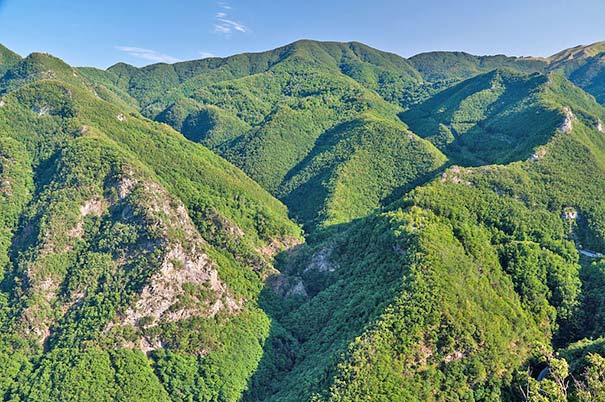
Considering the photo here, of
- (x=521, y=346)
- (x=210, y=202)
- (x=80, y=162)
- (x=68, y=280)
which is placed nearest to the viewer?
(x=521, y=346)

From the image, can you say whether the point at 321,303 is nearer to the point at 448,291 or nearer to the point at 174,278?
the point at 174,278

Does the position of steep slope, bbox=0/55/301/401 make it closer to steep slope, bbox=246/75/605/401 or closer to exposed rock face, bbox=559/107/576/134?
steep slope, bbox=246/75/605/401

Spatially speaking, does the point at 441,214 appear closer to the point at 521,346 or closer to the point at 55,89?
the point at 521,346

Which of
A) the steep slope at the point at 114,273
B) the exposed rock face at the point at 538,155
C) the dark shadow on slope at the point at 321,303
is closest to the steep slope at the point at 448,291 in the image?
the dark shadow on slope at the point at 321,303

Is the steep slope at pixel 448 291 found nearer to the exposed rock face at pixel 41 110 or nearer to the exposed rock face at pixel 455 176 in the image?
the exposed rock face at pixel 455 176

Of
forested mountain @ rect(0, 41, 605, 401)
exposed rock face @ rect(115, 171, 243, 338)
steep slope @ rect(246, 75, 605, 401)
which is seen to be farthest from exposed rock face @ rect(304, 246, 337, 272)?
exposed rock face @ rect(115, 171, 243, 338)

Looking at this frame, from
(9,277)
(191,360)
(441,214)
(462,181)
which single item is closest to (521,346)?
(441,214)

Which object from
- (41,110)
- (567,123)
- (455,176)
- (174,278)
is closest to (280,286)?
(174,278)

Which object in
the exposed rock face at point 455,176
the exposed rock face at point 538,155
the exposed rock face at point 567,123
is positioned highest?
the exposed rock face at point 567,123
